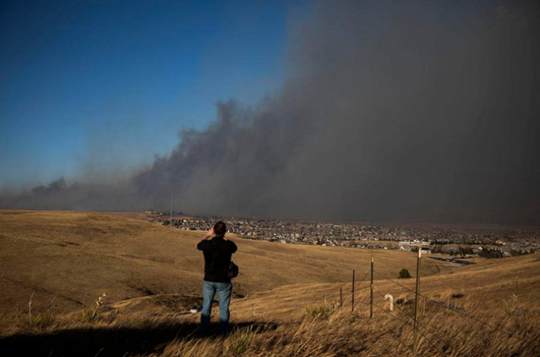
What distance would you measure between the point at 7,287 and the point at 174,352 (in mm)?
29608

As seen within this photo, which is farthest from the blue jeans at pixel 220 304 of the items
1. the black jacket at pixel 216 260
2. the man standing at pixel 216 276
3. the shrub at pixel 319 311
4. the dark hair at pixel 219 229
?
the shrub at pixel 319 311

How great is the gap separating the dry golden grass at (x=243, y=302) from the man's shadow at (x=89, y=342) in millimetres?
34

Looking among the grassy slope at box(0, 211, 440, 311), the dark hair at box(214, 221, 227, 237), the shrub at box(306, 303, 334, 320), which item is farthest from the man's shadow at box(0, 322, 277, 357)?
the grassy slope at box(0, 211, 440, 311)

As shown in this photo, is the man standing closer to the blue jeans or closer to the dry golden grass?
the blue jeans

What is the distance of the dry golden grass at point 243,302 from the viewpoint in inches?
255

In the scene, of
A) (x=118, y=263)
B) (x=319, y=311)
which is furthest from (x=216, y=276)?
(x=118, y=263)

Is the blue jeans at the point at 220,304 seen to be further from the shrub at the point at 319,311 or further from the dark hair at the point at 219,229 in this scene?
the shrub at the point at 319,311

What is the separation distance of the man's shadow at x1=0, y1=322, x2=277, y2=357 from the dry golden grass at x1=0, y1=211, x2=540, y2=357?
0.11 ft

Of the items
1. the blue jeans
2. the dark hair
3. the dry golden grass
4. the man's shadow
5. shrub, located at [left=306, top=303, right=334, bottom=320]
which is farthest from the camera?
shrub, located at [left=306, top=303, right=334, bottom=320]

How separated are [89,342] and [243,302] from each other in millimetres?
22296

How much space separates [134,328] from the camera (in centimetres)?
785

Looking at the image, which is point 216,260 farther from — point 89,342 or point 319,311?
point 319,311

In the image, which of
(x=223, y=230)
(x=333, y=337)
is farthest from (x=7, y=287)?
(x=333, y=337)

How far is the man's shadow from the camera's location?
5.86 metres
